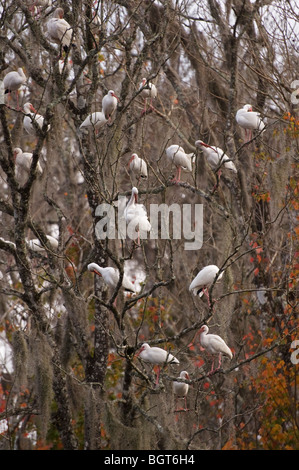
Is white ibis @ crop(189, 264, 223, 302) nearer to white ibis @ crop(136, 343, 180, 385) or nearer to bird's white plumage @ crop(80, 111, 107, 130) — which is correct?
white ibis @ crop(136, 343, 180, 385)

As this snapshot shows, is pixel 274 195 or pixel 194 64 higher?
pixel 194 64

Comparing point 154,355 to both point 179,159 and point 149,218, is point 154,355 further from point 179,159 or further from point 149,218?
point 179,159

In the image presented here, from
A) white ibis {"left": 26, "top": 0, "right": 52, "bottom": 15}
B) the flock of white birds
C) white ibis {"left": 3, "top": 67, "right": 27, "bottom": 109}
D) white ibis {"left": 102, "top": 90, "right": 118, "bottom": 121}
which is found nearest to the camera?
the flock of white birds

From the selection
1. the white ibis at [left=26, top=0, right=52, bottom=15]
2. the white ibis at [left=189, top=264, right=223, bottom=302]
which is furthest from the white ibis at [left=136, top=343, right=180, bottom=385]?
the white ibis at [left=26, top=0, right=52, bottom=15]

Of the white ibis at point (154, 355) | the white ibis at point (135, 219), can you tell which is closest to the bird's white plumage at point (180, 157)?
the white ibis at point (135, 219)

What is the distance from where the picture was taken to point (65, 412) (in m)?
7.89

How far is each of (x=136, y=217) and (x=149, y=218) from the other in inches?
22.4

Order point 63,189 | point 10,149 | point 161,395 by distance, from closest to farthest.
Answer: point 161,395, point 10,149, point 63,189

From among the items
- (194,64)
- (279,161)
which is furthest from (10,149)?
(194,64)

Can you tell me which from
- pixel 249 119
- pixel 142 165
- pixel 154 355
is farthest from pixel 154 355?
pixel 249 119

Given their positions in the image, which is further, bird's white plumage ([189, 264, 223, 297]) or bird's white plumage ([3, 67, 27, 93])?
bird's white plumage ([3, 67, 27, 93])

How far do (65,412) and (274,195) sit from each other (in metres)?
3.52

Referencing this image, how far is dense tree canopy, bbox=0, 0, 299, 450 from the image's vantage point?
6496 millimetres

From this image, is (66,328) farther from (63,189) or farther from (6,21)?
(63,189)
